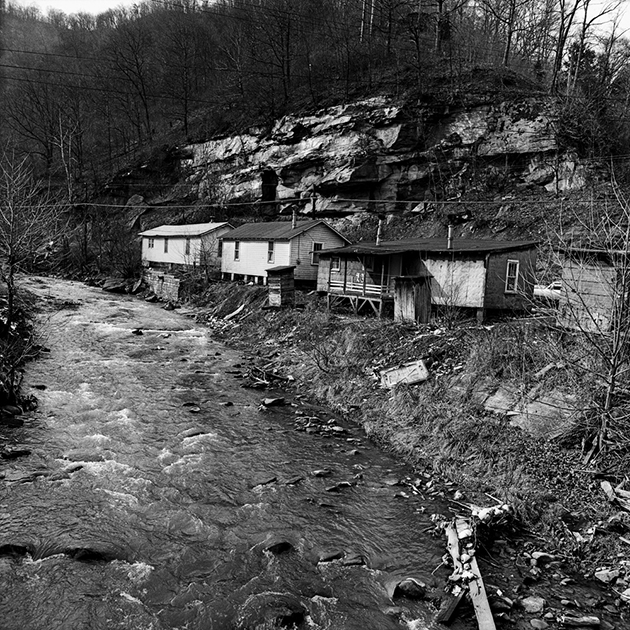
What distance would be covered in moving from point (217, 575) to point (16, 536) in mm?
3894

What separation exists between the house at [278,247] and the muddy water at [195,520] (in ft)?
53.5

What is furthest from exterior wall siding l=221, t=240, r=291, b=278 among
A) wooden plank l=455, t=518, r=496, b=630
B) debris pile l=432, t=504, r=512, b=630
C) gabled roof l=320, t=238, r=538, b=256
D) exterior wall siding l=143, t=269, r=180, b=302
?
wooden plank l=455, t=518, r=496, b=630

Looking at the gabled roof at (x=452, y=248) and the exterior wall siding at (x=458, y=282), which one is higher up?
the gabled roof at (x=452, y=248)

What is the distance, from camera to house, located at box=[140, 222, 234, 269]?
1549 inches

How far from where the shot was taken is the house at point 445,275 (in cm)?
2059

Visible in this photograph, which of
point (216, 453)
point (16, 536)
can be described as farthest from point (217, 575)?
point (216, 453)

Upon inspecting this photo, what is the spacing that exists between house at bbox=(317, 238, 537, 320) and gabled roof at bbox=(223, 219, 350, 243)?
6451 mm

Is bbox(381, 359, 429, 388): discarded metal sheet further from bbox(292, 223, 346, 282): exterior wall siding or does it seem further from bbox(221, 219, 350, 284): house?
bbox(292, 223, 346, 282): exterior wall siding

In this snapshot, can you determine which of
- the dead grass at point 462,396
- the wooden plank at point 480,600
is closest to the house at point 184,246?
the dead grass at point 462,396

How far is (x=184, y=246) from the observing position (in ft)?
138

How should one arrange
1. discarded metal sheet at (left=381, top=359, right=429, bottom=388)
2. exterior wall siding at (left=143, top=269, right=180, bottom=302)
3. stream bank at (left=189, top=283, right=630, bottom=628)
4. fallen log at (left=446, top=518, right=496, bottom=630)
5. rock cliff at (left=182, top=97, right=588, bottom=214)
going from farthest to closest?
exterior wall siding at (left=143, top=269, right=180, bottom=302), rock cliff at (left=182, top=97, right=588, bottom=214), discarded metal sheet at (left=381, top=359, right=429, bottom=388), stream bank at (left=189, top=283, right=630, bottom=628), fallen log at (left=446, top=518, right=496, bottom=630)

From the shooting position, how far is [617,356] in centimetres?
1052

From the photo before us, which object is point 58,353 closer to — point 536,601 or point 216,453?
point 216,453

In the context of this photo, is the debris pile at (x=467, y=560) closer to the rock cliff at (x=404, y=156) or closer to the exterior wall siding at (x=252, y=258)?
the exterior wall siding at (x=252, y=258)
